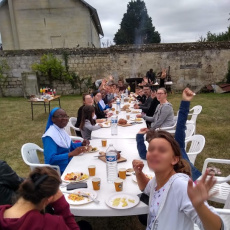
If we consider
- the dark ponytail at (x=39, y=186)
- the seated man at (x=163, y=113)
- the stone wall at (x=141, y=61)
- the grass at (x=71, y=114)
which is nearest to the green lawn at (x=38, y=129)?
the grass at (x=71, y=114)

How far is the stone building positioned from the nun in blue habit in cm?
1651

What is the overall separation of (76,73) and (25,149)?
11.7 meters

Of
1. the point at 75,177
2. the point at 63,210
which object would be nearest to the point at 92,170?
the point at 75,177

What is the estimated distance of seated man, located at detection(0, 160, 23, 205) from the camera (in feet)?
6.22

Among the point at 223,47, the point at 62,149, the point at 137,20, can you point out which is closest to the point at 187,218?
the point at 62,149

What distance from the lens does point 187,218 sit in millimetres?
1350

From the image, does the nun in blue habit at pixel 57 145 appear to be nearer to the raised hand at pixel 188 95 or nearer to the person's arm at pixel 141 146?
the person's arm at pixel 141 146

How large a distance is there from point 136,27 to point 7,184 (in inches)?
1520

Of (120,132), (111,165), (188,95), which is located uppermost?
(188,95)

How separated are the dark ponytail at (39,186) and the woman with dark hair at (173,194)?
2.31 ft

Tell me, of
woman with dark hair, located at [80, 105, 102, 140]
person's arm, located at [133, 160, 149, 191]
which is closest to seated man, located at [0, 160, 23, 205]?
person's arm, located at [133, 160, 149, 191]

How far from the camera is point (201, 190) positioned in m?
1.04

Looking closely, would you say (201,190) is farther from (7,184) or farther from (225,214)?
(7,184)

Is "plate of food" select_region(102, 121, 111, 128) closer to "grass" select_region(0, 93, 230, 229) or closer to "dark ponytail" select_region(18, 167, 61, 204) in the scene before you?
"grass" select_region(0, 93, 230, 229)
